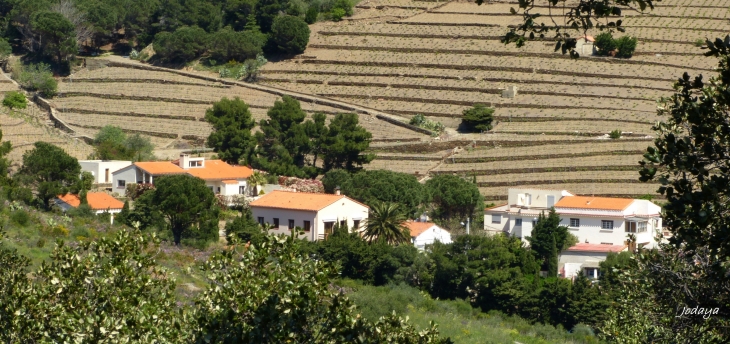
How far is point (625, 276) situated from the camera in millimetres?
17641

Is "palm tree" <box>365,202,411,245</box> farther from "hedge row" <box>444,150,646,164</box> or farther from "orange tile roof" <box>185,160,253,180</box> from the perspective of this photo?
"hedge row" <box>444,150,646,164</box>

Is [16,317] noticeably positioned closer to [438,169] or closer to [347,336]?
[347,336]

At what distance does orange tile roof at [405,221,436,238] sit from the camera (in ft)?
162

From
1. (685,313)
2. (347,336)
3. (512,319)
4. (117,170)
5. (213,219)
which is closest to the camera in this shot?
(347,336)

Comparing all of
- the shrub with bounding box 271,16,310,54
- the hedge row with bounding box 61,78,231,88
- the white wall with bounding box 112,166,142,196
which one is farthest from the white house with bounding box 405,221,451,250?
the shrub with bounding box 271,16,310,54

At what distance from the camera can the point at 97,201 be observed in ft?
167

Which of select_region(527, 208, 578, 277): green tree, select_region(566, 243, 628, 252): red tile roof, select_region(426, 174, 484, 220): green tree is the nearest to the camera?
select_region(527, 208, 578, 277): green tree

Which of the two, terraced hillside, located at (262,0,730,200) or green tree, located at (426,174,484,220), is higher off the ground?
terraced hillside, located at (262,0,730,200)

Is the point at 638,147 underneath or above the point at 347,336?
above

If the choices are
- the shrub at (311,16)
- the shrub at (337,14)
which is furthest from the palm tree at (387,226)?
the shrub at (337,14)

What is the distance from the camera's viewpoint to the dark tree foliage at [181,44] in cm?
7656

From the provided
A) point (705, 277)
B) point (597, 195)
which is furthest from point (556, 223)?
point (705, 277)

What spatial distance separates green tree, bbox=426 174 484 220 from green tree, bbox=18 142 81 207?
1447cm

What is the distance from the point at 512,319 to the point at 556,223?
914cm
